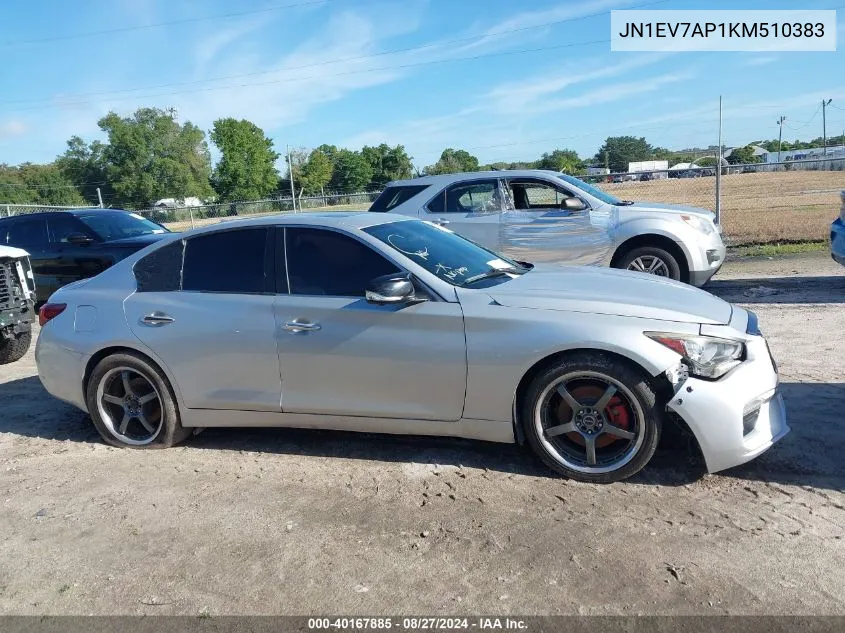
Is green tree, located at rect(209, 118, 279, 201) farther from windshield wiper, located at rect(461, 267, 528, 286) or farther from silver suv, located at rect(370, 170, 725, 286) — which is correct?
windshield wiper, located at rect(461, 267, 528, 286)

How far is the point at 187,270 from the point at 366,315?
145cm

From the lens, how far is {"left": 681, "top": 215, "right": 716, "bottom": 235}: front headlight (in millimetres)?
8695

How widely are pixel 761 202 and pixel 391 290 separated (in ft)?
71.0

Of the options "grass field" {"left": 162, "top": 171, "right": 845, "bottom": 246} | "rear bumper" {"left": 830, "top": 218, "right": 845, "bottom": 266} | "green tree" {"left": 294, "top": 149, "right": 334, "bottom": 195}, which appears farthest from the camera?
"green tree" {"left": 294, "top": 149, "right": 334, "bottom": 195}

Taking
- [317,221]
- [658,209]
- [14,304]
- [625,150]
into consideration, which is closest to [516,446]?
[317,221]

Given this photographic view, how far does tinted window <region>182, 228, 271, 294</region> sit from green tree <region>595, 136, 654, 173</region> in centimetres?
6299

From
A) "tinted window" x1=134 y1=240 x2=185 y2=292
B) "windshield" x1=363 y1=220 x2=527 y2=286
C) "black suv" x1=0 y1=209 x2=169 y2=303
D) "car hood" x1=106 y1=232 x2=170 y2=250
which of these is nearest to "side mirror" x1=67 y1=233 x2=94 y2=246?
"black suv" x1=0 y1=209 x2=169 y2=303

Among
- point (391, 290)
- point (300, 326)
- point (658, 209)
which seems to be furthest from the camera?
point (658, 209)

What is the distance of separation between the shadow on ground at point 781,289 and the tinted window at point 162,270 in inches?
266

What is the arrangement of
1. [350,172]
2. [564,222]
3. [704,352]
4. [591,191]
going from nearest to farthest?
[704,352] < [564,222] < [591,191] < [350,172]

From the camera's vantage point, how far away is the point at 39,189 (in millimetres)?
79500

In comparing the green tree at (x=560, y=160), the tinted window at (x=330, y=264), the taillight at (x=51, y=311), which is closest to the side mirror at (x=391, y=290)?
the tinted window at (x=330, y=264)

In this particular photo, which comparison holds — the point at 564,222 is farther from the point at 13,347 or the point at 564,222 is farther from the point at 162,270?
the point at 13,347

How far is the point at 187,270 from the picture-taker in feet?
15.3
